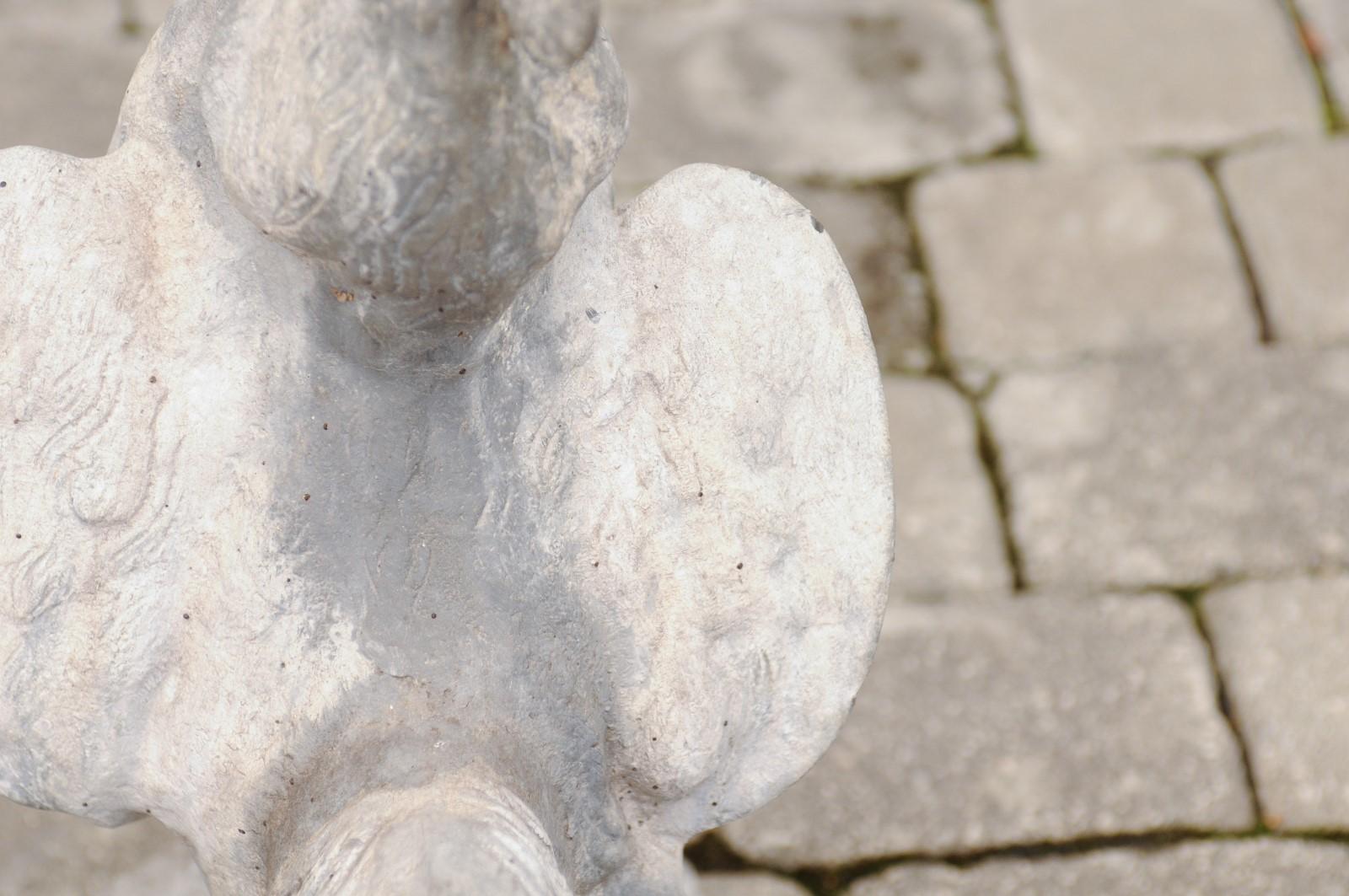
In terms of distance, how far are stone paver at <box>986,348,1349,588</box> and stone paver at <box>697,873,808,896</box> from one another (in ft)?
1.43

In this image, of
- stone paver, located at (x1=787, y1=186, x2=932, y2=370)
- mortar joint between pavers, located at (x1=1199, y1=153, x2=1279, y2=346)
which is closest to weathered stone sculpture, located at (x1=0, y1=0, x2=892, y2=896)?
stone paver, located at (x1=787, y1=186, x2=932, y2=370)

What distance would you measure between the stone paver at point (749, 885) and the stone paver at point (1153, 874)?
0.06 m

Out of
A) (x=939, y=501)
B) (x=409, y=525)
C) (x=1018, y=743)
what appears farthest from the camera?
(x=939, y=501)

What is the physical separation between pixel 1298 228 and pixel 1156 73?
1.00 ft

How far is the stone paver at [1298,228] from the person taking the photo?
1812 mm

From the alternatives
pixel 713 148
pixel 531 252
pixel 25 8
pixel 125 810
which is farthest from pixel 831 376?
pixel 25 8

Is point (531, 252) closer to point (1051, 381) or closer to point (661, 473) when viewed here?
point (661, 473)

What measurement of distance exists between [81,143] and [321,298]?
4.72 feet

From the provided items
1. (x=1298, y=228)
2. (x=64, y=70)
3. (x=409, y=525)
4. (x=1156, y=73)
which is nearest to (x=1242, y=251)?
(x=1298, y=228)

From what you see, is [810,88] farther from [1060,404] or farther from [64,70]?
[64,70]

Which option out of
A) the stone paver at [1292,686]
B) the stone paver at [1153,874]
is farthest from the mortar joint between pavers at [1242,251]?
the stone paver at [1153,874]

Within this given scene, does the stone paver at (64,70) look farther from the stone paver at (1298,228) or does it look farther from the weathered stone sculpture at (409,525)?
the stone paver at (1298,228)

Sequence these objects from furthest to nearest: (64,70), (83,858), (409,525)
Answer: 1. (64,70)
2. (83,858)
3. (409,525)

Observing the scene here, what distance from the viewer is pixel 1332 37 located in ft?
6.78
